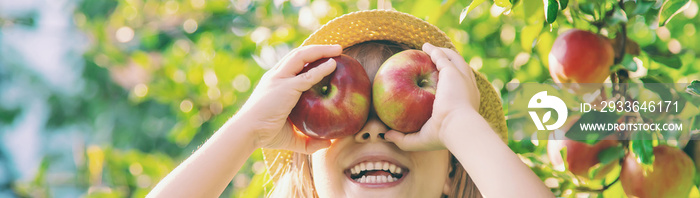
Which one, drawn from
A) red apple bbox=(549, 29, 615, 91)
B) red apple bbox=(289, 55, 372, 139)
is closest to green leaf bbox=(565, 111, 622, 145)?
red apple bbox=(549, 29, 615, 91)

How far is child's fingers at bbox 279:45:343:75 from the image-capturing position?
1.34 m

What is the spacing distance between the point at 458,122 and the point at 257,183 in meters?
1.18

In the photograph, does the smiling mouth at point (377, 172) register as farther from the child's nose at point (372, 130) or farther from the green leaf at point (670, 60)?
the green leaf at point (670, 60)

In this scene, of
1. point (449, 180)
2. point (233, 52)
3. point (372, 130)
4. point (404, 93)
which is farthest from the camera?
point (233, 52)

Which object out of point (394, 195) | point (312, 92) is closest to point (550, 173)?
point (394, 195)

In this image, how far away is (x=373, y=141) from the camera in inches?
55.7

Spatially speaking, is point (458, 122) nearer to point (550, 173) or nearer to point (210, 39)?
point (550, 173)

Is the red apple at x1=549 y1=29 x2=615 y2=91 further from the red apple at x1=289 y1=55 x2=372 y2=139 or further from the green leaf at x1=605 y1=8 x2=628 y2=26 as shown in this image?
the red apple at x1=289 y1=55 x2=372 y2=139

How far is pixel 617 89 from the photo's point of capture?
157 cm

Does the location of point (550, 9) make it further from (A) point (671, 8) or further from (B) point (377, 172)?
(B) point (377, 172)

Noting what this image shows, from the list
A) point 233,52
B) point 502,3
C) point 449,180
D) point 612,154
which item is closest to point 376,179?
point 449,180

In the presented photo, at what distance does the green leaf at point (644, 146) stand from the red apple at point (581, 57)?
0.66ft

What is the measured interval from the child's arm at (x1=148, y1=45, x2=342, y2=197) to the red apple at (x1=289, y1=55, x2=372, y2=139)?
0.02 metres

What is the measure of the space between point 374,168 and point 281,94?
28 cm
